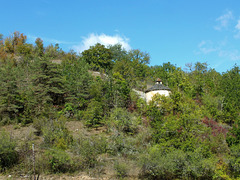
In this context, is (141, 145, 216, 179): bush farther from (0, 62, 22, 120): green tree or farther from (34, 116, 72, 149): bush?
(0, 62, 22, 120): green tree

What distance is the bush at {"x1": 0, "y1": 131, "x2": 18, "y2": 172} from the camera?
56.7 feet

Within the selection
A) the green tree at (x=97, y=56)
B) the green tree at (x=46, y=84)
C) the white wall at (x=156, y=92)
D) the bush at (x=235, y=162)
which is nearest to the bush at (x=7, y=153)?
the green tree at (x=46, y=84)

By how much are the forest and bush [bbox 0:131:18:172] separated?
0.07 m

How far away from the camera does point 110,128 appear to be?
81.7 feet

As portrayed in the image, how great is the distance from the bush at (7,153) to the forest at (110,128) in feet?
0.23

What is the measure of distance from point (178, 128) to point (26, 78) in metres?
20.5

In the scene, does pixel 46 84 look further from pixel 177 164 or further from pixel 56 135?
pixel 177 164

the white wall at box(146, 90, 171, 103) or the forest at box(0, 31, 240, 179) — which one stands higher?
the white wall at box(146, 90, 171, 103)

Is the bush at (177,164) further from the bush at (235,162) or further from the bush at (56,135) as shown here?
the bush at (56,135)

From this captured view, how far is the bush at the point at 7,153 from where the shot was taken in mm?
17281

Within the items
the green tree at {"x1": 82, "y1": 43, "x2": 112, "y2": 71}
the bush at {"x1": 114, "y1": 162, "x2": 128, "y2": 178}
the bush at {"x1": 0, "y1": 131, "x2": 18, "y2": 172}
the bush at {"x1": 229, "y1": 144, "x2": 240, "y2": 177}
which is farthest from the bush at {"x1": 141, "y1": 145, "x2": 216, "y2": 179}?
the green tree at {"x1": 82, "y1": 43, "x2": 112, "y2": 71}

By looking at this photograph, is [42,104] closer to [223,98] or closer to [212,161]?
[212,161]

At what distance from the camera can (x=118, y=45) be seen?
75562 mm

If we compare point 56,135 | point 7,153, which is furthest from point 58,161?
point 7,153
